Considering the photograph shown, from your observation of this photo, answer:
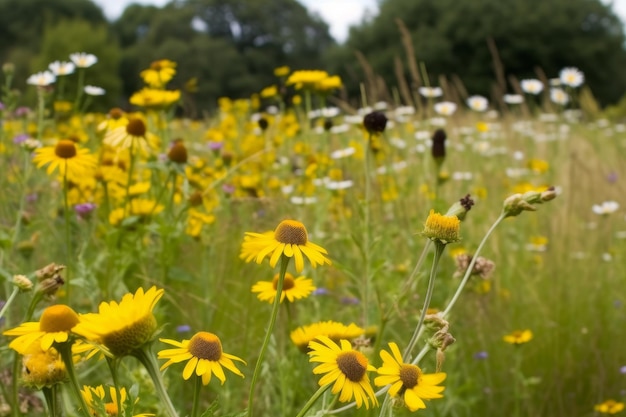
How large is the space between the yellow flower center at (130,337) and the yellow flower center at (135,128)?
1.29m

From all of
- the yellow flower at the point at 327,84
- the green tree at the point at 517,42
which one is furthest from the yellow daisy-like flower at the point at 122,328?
the green tree at the point at 517,42

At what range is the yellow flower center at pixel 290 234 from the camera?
2.92 ft

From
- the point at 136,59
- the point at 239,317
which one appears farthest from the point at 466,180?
the point at 136,59

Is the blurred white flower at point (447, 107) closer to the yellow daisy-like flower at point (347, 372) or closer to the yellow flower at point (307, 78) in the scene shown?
the yellow flower at point (307, 78)

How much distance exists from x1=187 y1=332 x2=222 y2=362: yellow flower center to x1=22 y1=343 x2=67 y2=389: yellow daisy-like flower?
A: 153 millimetres

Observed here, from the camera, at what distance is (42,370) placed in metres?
0.81

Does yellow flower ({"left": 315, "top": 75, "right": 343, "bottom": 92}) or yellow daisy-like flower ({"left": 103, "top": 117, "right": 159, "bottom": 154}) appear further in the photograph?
yellow flower ({"left": 315, "top": 75, "right": 343, "bottom": 92})

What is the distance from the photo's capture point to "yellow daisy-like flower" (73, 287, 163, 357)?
2.24 feet

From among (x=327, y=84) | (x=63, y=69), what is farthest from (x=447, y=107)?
(x=63, y=69)

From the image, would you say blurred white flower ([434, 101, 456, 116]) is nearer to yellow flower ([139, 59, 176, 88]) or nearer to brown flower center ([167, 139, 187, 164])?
yellow flower ([139, 59, 176, 88])

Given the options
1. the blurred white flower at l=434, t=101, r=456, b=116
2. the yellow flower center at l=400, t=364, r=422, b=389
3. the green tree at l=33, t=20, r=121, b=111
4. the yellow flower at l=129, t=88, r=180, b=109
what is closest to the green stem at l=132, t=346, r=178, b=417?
Result: the yellow flower center at l=400, t=364, r=422, b=389

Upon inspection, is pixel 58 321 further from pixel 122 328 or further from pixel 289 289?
pixel 289 289

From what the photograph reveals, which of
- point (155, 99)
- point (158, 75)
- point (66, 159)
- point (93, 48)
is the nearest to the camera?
point (66, 159)

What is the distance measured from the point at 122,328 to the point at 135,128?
1308mm
